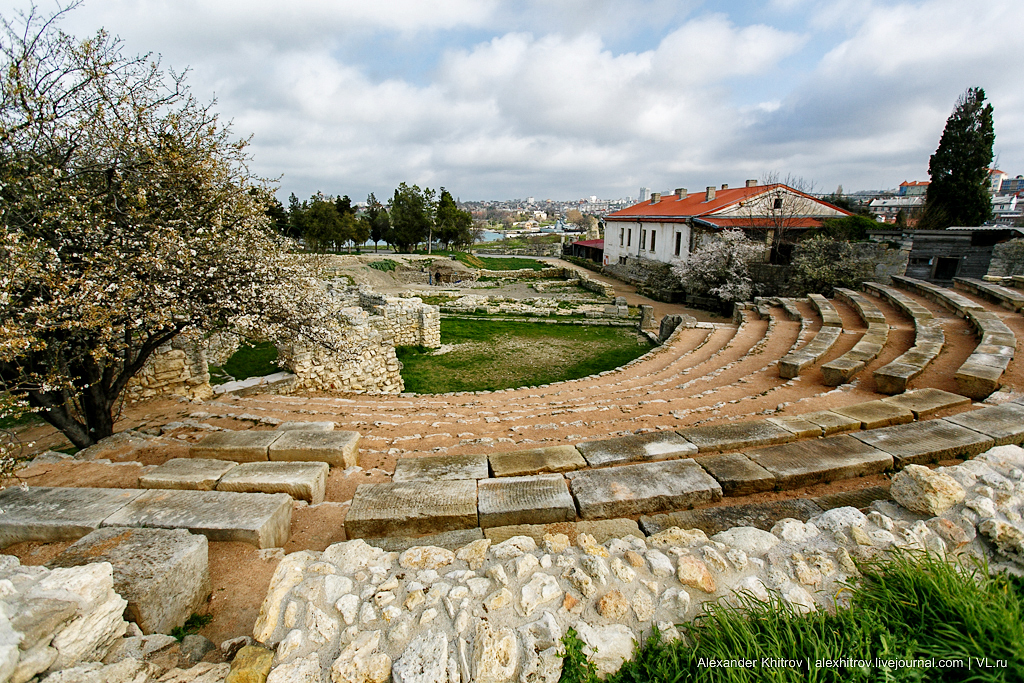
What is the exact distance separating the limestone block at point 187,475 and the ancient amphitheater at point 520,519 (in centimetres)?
2

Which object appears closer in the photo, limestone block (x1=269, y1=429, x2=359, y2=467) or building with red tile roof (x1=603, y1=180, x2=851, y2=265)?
limestone block (x1=269, y1=429, x2=359, y2=467)

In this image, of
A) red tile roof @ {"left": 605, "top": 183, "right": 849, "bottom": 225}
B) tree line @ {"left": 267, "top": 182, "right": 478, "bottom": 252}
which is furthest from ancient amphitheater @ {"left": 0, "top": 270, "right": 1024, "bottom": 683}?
tree line @ {"left": 267, "top": 182, "right": 478, "bottom": 252}

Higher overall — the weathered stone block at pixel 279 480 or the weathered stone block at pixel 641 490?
the weathered stone block at pixel 641 490

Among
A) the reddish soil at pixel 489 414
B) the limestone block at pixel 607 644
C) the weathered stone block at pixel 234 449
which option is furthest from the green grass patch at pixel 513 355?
the limestone block at pixel 607 644

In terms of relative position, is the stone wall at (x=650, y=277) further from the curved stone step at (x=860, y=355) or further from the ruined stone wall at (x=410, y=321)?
the ruined stone wall at (x=410, y=321)

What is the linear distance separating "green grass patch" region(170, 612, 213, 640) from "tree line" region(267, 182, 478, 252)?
119 ft

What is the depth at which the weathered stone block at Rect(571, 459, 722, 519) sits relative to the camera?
3.56m

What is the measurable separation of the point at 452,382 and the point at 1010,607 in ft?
35.9

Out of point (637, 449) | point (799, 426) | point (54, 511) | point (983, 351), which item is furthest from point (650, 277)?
point (54, 511)

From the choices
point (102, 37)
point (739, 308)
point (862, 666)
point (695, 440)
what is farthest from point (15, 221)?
point (739, 308)

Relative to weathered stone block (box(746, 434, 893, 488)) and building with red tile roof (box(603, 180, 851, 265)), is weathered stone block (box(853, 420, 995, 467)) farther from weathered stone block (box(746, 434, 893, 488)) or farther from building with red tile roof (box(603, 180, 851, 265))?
building with red tile roof (box(603, 180, 851, 265))

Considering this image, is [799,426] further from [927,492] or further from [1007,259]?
[1007,259]

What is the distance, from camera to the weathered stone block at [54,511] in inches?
133

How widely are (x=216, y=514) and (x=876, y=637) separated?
4123mm
